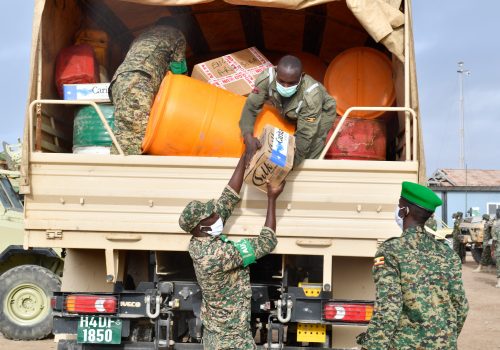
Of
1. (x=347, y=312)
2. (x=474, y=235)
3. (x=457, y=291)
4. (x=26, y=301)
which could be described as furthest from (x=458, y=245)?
(x=457, y=291)

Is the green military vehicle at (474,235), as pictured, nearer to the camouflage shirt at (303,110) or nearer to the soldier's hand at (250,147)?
the camouflage shirt at (303,110)

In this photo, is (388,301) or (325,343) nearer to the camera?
(388,301)

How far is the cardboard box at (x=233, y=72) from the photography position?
526 centimetres

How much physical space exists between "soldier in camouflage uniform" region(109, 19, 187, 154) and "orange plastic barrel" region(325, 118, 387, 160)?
51.8 inches

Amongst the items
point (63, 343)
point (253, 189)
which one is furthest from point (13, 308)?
point (253, 189)

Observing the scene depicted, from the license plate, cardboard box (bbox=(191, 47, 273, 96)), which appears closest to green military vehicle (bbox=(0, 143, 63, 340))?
the license plate

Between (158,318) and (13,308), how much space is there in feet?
12.4

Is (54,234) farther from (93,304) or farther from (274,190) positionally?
(274,190)

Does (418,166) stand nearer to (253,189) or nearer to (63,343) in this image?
(253,189)

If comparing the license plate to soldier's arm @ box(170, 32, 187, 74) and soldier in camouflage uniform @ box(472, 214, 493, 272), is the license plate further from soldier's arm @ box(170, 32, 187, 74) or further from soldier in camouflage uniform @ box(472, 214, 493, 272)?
soldier in camouflage uniform @ box(472, 214, 493, 272)

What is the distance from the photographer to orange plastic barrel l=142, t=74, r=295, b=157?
4.58 m

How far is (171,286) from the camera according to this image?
15.3ft

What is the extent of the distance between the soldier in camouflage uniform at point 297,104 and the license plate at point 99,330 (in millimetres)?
1461

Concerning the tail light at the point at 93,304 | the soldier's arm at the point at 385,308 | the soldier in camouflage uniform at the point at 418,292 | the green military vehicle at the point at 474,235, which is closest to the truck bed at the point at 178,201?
the tail light at the point at 93,304
